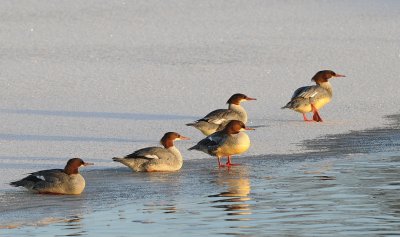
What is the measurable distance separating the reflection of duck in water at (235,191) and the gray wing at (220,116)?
1874 mm

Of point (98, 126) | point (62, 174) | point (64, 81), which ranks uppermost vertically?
point (64, 81)

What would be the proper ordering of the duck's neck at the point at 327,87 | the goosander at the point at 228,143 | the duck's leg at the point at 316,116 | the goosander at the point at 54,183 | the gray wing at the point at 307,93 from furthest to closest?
1. the duck's neck at the point at 327,87
2. the gray wing at the point at 307,93
3. the duck's leg at the point at 316,116
4. the goosander at the point at 228,143
5. the goosander at the point at 54,183

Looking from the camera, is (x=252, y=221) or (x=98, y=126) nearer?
(x=252, y=221)

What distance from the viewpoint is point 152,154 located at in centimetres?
1209

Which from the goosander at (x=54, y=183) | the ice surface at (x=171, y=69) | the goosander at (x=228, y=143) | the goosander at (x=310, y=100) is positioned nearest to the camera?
the goosander at (x=54, y=183)

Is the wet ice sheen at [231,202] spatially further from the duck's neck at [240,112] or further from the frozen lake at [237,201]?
the duck's neck at [240,112]

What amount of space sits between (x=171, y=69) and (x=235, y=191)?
31.9ft

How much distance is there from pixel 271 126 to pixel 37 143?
3381mm

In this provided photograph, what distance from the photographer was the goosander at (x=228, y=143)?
12414 mm

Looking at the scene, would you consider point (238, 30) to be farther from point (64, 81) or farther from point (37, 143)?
point (37, 143)

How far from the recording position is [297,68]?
67.1ft

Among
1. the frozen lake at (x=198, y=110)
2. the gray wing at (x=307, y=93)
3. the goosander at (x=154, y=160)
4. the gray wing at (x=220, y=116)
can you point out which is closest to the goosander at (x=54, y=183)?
the frozen lake at (x=198, y=110)

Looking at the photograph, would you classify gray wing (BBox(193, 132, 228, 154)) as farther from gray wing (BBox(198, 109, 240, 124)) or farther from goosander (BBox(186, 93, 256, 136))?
gray wing (BBox(198, 109, 240, 124))

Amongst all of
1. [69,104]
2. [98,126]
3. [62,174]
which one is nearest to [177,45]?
[69,104]
